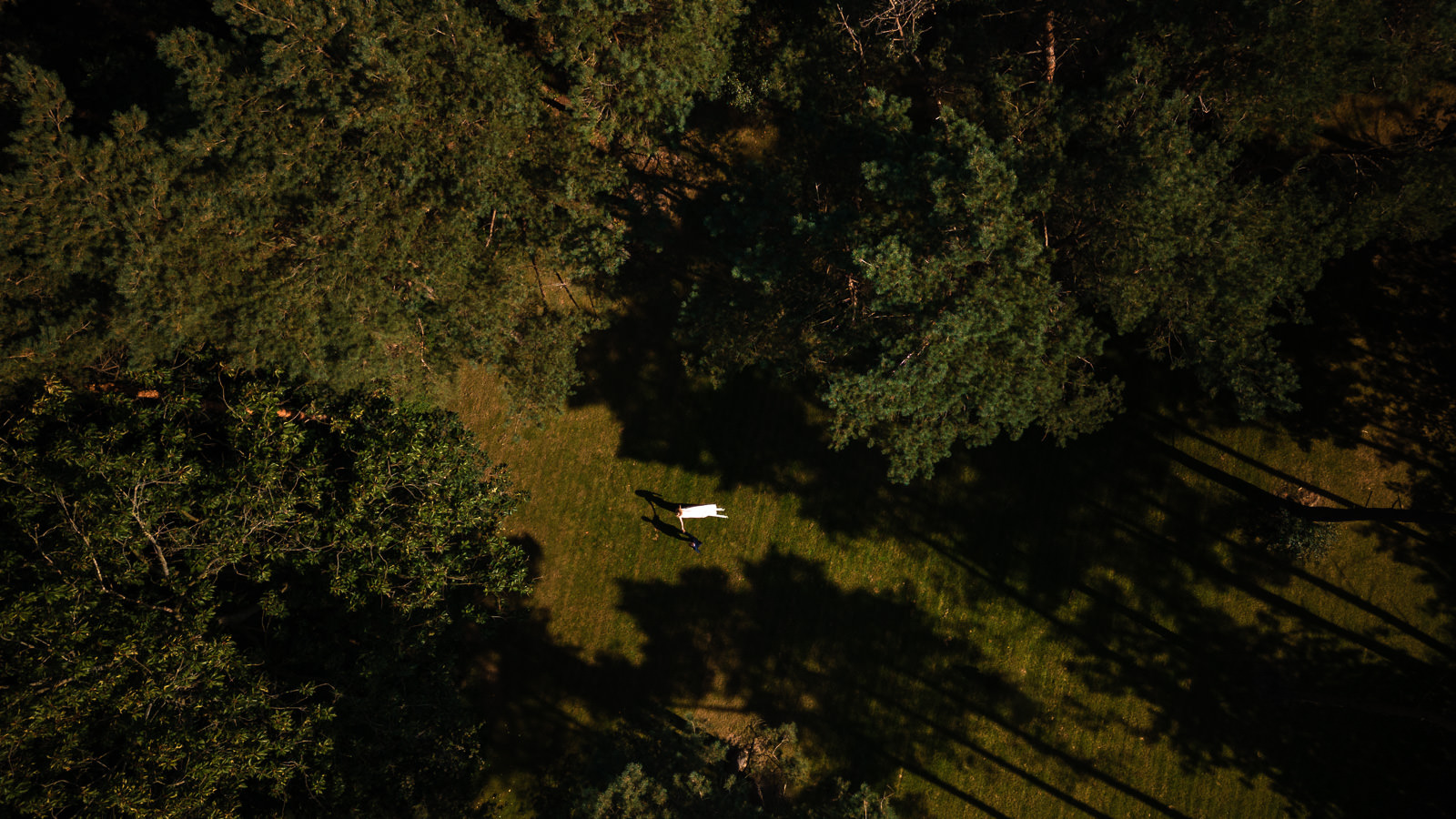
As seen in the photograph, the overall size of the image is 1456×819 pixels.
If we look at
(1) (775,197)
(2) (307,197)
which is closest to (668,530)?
(1) (775,197)

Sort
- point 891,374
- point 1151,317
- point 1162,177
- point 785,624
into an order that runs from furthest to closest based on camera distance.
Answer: point 785,624
point 1151,317
point 891,374
point 1162,177

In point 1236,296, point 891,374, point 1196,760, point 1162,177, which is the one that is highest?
point 1162,177

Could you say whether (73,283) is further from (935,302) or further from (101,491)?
(935,302)

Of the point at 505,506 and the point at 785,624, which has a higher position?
the point at 505,506

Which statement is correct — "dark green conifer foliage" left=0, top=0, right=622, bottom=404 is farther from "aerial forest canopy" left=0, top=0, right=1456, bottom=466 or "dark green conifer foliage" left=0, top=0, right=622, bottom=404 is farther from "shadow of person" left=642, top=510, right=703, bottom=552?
"shadow of person" left=642, top=510, right=703, bottom=552

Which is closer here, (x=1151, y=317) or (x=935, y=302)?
(x=935, y=302)

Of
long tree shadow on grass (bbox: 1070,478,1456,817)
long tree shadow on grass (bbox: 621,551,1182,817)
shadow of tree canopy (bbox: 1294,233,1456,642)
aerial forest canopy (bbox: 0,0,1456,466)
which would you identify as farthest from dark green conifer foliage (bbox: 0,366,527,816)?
shadow of tree canopy (bbox: 1294,233,1456,642)

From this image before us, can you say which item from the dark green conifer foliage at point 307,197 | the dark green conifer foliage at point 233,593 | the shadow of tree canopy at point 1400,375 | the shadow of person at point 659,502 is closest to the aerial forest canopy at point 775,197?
the dark green conifer foliage at point 307,197

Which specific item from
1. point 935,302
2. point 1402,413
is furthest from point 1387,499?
point 935,302

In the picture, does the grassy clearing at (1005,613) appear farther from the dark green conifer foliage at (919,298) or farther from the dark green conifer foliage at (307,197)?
the dark green conifer foliage at (307,197)
